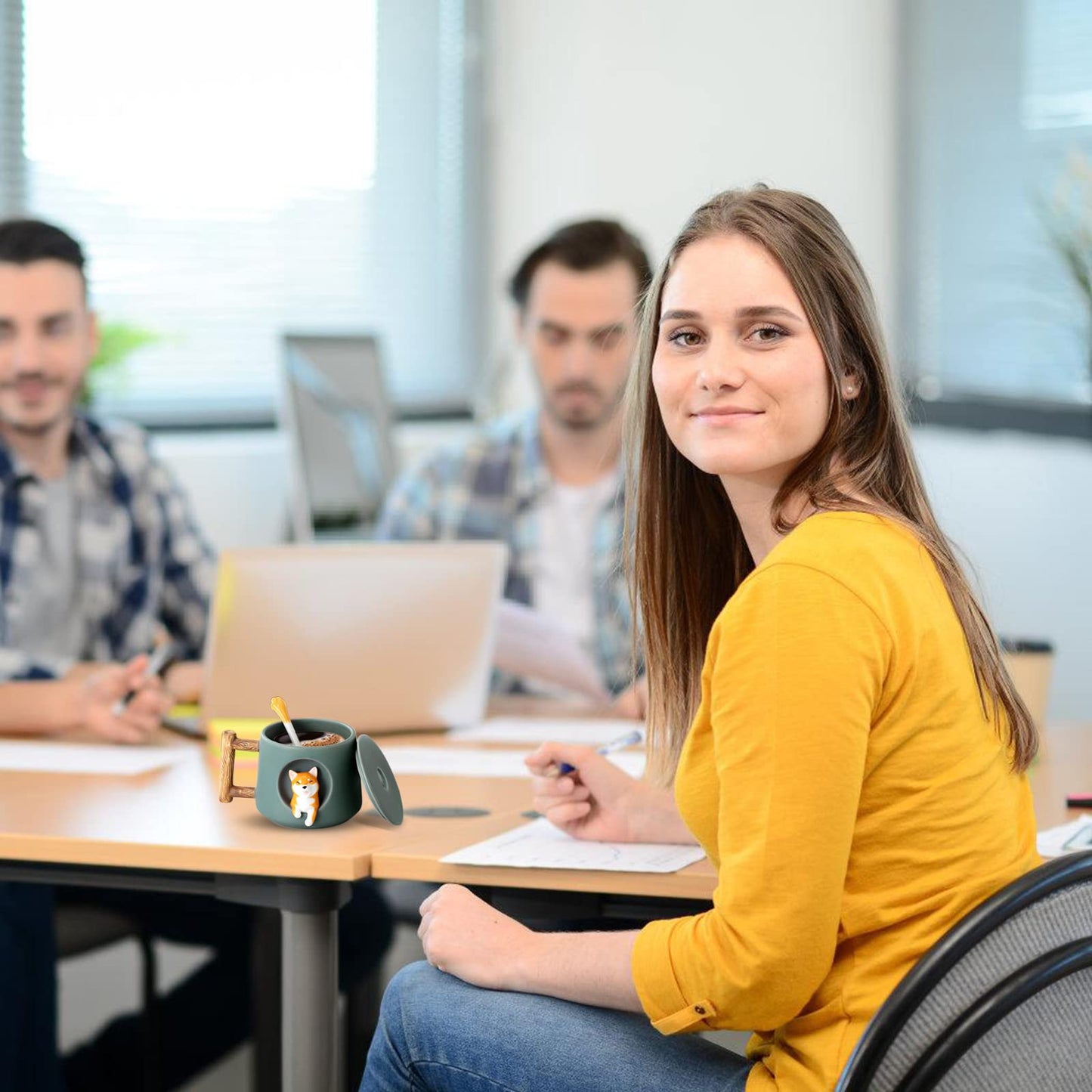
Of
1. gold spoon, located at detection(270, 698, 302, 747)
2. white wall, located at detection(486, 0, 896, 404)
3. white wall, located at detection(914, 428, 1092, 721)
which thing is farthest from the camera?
white wall, located at detection(486, 0, 896, 404)

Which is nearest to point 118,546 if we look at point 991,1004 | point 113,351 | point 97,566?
point 97,566

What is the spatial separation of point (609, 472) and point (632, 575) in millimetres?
1427

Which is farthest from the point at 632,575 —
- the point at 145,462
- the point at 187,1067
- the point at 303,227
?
the point at 303,227

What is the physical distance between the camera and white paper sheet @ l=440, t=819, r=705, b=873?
4.79ft

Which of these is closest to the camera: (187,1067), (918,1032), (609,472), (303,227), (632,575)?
(918,1032)

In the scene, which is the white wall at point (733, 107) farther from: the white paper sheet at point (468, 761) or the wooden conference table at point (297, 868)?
the wooden conference table at point (297, 868)

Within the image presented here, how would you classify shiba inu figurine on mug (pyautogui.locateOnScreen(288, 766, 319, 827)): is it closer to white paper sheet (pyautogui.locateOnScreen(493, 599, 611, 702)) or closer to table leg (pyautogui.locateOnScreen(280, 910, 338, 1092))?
table leg (pyautogui.locateOnScreen(280, 910, 338, 1092))

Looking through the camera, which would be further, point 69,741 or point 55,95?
point 55,95

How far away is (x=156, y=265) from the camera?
401 cm

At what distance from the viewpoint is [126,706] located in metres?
2.07

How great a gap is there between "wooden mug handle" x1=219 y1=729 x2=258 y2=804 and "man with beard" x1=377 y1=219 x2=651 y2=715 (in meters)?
1.18

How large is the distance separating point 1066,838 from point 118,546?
1.56 meters

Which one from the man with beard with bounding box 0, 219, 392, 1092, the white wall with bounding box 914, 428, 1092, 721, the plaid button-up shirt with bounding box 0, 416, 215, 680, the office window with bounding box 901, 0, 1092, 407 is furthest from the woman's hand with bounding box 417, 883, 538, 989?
the office window with bounding box 901, 0, 1092, 407

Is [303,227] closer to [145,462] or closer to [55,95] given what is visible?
[55,95]
